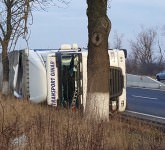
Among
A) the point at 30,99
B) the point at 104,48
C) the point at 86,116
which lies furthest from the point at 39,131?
the point at 30,99

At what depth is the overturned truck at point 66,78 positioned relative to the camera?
1673 cm

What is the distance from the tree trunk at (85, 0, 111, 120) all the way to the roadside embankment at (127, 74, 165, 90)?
28619 mm

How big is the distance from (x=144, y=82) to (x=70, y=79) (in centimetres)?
2829

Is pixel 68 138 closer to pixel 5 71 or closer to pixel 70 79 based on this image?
pixel 70 79

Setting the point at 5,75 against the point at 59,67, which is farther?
the point at 5,75

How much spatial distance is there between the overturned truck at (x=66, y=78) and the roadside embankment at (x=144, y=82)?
2300 centimetres

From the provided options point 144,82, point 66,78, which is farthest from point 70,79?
point 144,82

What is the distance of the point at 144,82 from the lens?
44719 mm

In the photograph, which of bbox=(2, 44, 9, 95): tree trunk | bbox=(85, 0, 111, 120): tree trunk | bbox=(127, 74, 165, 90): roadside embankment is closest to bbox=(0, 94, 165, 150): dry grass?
bbox=(85, 0, 111, 120): tree trunk

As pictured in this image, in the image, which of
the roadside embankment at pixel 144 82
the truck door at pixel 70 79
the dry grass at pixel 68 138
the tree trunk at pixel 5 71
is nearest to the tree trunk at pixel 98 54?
the dry grass at pixel 68 138

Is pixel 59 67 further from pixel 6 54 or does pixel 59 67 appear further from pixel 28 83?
pixel 6 54

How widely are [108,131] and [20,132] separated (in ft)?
5.31

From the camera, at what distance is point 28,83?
1917 cm

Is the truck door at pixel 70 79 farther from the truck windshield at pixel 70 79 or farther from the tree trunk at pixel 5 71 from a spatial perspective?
the tree trunk at pixel 5 71
